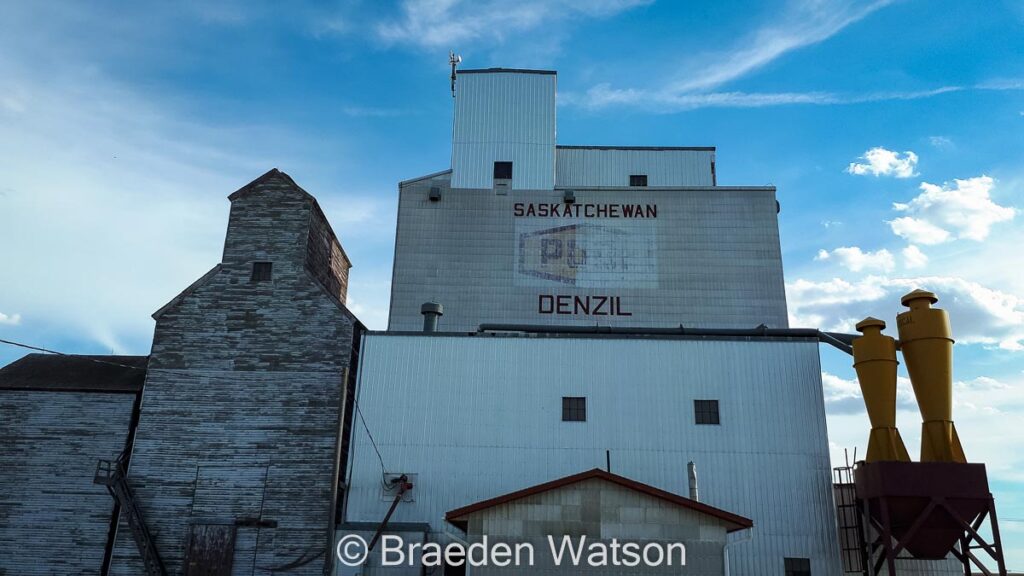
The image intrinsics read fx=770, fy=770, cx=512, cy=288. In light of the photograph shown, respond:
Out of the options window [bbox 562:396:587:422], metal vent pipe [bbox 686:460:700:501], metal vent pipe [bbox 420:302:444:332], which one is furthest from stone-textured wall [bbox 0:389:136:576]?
metal vent pipe [bbox 686:460:700:501]

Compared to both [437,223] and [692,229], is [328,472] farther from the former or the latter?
[692,229]

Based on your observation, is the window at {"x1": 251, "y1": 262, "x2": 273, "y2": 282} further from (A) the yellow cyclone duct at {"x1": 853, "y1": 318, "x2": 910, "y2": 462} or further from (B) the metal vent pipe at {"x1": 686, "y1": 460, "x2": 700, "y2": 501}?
(A) the yellow cyclone duct at {"x1": 853, "y1": 318, "x2": 910, "y2": 462}

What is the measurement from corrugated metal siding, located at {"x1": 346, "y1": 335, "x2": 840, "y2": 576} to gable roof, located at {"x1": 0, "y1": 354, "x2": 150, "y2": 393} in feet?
28.2

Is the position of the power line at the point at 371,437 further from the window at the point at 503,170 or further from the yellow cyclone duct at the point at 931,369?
the yellow cyclone duct at the point at 931,369

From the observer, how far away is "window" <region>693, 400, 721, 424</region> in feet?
83.9

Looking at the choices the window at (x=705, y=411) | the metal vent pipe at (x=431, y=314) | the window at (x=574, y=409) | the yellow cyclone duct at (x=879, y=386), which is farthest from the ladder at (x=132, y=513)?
the yellow cyclone duct at (x=879, y=386)

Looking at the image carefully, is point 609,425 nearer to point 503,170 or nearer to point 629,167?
point 503,170

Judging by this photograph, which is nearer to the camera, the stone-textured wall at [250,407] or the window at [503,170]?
the stone-textured wall at [250,407]

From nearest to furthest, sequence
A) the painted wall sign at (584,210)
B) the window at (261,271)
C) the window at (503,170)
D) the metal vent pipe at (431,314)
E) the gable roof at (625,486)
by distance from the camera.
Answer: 1. the gable roof at (625,486)
2. the window at (261,271)
3. the metal vent pipe at (431,314)
4. the painted wall sign at (584,210)
5. the window at (503,170)

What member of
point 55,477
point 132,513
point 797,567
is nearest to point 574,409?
point 797,567

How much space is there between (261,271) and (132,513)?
8.95 metres

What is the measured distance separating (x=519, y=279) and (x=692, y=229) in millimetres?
7971

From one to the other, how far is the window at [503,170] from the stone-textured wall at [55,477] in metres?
17.5

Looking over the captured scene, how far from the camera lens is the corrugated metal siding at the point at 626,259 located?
3266cm
